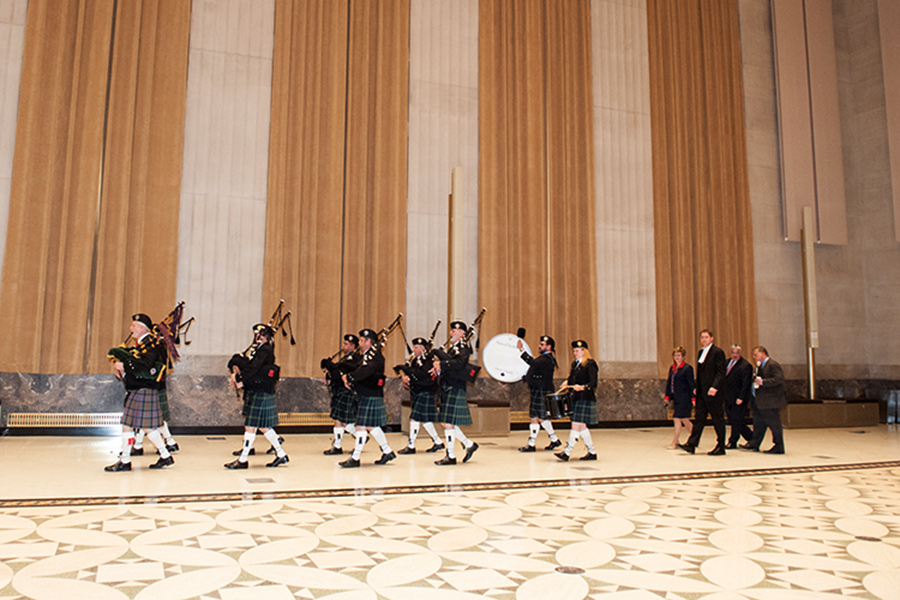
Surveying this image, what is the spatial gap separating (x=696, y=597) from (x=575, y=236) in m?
8.41

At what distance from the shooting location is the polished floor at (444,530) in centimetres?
266

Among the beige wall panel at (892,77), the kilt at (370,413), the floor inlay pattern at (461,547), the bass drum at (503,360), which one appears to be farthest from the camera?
the beige wall panel at (892,77)

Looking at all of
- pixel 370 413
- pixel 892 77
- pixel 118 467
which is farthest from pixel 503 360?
pixel 892 77

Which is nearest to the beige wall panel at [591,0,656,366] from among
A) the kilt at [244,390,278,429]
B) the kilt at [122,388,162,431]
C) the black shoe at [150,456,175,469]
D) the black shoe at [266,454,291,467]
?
the black shoe at [266,454,291,467]

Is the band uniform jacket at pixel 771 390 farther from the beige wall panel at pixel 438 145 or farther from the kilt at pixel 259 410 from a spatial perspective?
the kilt at pixel 259 410

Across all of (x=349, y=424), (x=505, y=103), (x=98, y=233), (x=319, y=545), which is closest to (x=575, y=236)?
(x=505, y=103)

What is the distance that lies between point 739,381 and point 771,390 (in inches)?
13.4

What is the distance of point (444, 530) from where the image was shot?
11.6ft

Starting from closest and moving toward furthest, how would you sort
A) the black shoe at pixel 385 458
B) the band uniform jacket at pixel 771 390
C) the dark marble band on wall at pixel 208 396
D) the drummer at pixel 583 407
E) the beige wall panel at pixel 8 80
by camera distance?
the black shoe at pixel 385 458
the drummer at pixel 583 407
the band uniform jacket at pixel 771 390
the dark marble band on wall at pixel 208 396
the beige wall panel at pixel 8 80

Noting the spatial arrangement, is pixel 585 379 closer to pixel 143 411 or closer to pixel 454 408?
pixel 454 408

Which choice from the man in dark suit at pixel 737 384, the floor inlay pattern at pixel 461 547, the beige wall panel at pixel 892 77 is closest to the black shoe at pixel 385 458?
the floor inlay pattern at pixel 461 547

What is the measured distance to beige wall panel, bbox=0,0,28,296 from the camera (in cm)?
812

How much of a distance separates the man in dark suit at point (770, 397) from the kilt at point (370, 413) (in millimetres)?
4150

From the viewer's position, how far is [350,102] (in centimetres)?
967
